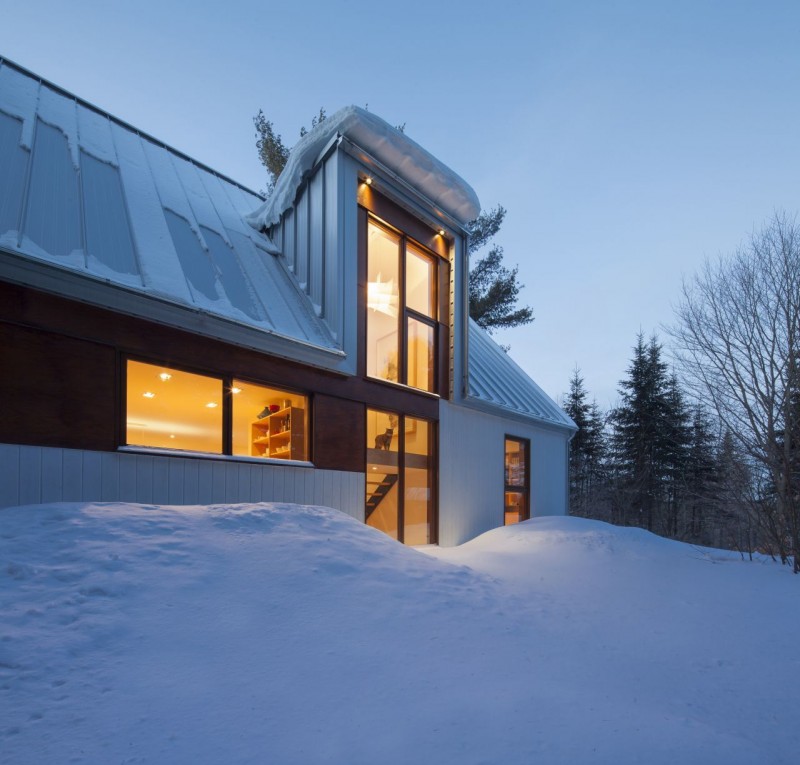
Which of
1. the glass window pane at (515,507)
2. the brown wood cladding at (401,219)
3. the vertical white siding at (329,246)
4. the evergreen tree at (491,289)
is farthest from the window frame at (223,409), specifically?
the evergreen tree at (491,289)

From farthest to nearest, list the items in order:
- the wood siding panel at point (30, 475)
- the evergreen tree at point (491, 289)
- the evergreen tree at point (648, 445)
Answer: the evergreen tree at point (648, 445)
the evergreen tree at point (491, 289)
the wood siding panel at point (30, 475)

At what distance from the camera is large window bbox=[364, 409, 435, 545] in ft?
26.9

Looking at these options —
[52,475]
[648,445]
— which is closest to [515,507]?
A: [52,475]

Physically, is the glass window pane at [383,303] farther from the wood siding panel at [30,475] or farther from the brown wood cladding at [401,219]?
the wood siding panel at [30,475]

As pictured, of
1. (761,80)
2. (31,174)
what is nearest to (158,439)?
(31,174)

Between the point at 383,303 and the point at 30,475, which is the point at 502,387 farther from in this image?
the point at 30,475

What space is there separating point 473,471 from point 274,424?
4.53 metres

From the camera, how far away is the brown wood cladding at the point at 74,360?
4.62m

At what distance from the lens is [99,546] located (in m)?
3.62

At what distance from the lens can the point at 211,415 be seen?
6.25 m

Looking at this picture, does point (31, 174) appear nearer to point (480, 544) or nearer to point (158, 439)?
point (158, 439)

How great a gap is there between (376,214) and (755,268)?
6421 millimetres

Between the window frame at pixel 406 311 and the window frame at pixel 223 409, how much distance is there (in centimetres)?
Answer: 156

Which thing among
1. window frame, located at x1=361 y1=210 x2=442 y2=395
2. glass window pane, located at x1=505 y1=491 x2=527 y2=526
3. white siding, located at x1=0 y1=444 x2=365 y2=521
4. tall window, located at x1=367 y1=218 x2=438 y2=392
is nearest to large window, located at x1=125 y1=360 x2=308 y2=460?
white siding, located at x1=0 y1=444 x2=365 y2=521
